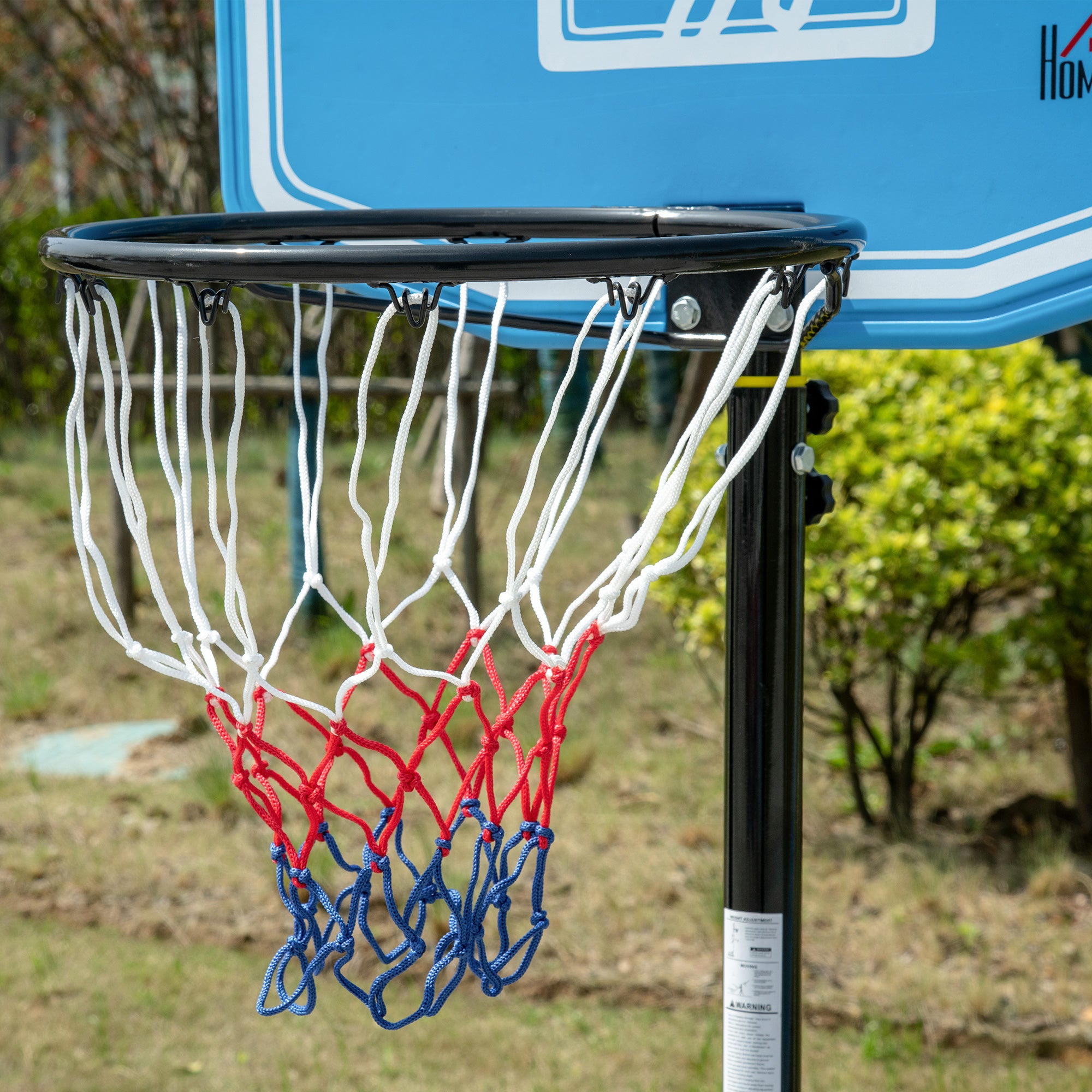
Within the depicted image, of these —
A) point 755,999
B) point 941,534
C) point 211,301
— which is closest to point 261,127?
point 211,301

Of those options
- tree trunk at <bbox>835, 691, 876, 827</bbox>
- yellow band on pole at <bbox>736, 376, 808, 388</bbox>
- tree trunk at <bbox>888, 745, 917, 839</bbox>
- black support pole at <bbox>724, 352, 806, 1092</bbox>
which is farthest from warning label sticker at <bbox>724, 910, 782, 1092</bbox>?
tree trunk at <bbox>888, 745, 917, 839</bbox>

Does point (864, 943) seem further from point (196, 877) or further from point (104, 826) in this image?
point (104, 826)

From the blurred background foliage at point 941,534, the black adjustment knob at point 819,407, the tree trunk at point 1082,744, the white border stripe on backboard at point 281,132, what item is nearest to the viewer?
the black adjustment knob at point 819,407

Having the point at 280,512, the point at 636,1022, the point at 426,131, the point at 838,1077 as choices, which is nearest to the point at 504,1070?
the point at 636,1022

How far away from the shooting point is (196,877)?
410 cm

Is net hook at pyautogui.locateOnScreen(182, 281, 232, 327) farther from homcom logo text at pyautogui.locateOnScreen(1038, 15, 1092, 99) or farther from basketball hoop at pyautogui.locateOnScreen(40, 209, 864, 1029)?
homcom logo text at pyautogui.locateOnScreen(1038, 15, 1092, 99)

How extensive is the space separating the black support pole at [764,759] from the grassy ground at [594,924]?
1.26m

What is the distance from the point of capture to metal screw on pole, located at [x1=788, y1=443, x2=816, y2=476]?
1896 millimetres

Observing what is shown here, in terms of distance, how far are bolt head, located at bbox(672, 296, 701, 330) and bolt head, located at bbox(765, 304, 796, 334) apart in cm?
14

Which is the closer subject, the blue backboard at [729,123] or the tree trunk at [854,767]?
the blue backboard at [729,123]

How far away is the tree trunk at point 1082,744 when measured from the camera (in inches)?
151

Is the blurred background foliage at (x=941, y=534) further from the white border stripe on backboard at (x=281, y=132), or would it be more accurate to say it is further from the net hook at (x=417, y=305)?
the net hook at (x=417, y=305)

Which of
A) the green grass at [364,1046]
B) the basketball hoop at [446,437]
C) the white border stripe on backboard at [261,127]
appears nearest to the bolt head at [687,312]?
the basketball hoop at [446,437]

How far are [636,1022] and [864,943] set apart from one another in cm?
68
